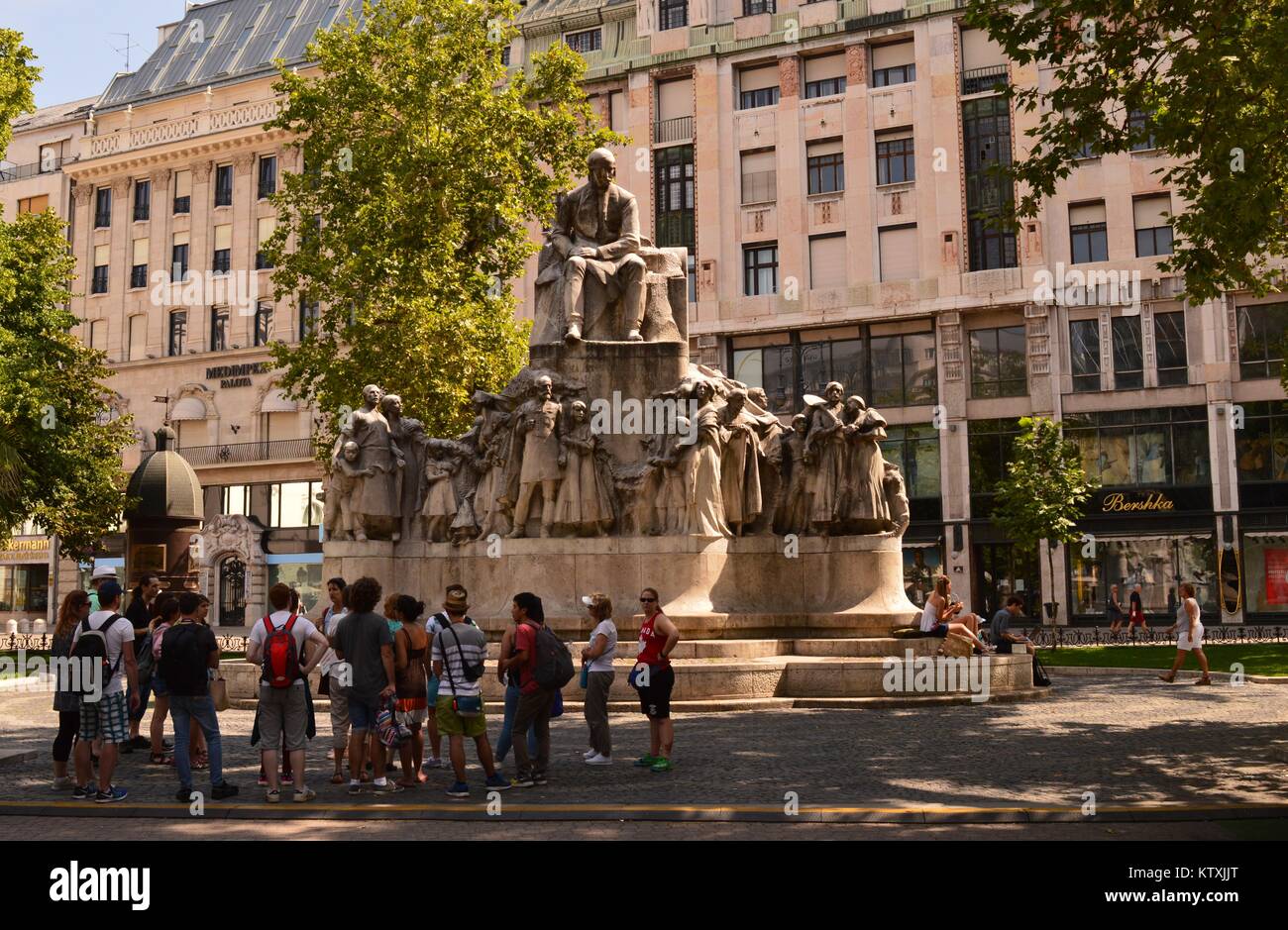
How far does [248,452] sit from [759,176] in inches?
Answer: 988

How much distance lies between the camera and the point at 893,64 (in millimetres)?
46656

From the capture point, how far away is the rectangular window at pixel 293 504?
54244 mm

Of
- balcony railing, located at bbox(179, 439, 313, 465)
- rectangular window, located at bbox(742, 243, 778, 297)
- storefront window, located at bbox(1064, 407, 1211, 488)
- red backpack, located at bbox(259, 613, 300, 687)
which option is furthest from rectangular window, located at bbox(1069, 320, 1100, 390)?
red backpack, located at bbox(259, 613, 300, 687)

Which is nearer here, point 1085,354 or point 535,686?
point 535,686

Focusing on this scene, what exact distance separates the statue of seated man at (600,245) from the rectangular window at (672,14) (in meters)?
33.5

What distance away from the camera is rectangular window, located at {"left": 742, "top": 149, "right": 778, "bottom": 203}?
1889 inches

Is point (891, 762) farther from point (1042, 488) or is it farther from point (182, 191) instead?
point (182, 191)

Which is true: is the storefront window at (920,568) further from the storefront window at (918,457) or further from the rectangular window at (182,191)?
the rectangular window at (182,191)

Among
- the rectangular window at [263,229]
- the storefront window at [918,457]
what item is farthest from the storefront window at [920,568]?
the rectangular window at [263,229]

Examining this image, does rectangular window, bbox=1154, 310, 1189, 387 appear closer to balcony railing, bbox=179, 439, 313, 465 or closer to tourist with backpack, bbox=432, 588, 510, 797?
balcony railing, bbox=179, 439, 313, 465

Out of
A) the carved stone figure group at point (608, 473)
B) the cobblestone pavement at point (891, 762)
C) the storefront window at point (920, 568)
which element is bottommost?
the cobblestone pavement at point (891, 762)

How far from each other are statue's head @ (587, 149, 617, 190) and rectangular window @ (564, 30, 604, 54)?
3556 cm

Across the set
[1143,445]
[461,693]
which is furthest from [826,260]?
[461,693]

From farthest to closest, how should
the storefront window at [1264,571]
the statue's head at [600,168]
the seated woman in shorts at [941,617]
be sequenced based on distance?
the storefront window at [1264,571], the statue's head at [600,168], the seated woman in shorts at [941,617]
